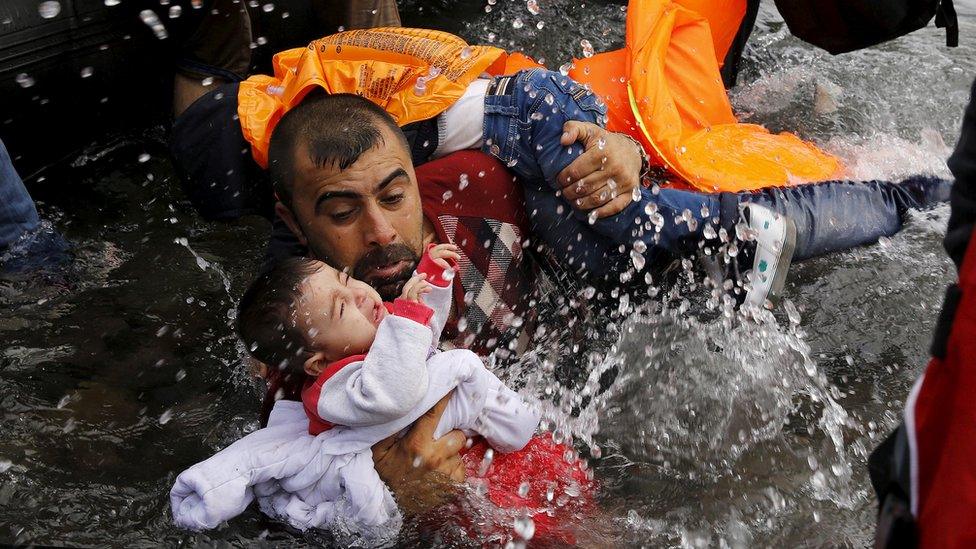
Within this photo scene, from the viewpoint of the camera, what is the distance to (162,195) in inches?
162

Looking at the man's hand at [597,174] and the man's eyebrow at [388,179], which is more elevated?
the man's eyebrow at [388,179]

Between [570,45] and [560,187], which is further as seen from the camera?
[570,45]

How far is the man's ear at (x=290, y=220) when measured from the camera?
2908 mm

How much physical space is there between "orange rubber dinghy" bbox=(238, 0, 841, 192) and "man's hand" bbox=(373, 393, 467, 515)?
1080 mm

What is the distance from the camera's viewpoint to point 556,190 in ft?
9.88

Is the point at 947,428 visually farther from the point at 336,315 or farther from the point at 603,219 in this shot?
the point at 603,219

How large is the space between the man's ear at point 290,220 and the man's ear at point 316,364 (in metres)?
0.61

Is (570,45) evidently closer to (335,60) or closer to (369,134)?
(335,60)

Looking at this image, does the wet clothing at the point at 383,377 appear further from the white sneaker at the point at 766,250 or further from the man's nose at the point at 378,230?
the white sneaker at the point at 766,250

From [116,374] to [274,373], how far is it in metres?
0.83

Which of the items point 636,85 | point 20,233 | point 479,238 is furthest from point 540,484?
point 20,233

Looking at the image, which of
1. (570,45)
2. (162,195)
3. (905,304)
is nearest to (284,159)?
(162,195)

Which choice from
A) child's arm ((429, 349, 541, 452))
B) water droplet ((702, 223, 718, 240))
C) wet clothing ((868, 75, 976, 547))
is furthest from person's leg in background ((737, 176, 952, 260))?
wet clothing ((868, 75, 976, 547))

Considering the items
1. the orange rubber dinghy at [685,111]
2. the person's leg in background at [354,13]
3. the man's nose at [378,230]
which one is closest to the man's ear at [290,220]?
the man's nose at [378,230]
